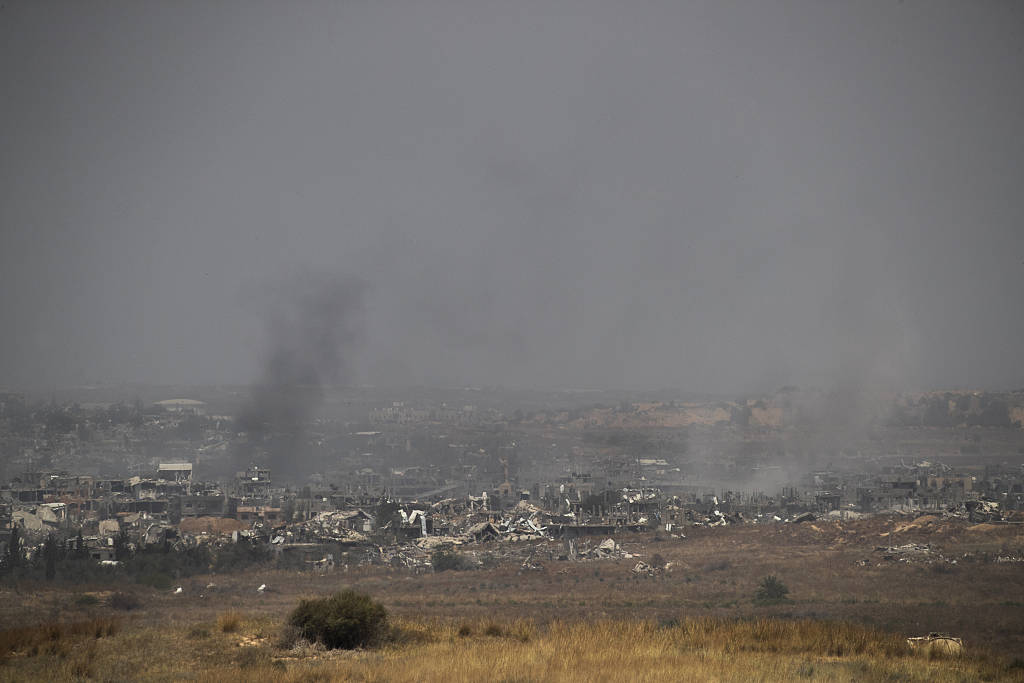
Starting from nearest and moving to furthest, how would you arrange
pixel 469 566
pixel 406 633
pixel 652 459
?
pixel 406 633, pixel 469 566, pixel 652 459

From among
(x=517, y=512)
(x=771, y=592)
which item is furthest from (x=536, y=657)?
(x=517, y=512)

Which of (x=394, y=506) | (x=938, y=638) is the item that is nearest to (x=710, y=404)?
(x=394, y=506)

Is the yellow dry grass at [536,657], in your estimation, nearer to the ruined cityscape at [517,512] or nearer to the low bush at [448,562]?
the ruined cityscape at [517,512]

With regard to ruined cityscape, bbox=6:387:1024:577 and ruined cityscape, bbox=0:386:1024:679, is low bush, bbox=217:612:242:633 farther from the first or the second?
ruined cityscape, bbox=6:387:1024:577

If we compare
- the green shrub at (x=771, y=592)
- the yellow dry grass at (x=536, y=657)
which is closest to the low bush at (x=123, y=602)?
the yellow dry grass at (x=536, y=657)

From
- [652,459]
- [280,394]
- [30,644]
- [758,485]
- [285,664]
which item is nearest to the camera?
[285,664]

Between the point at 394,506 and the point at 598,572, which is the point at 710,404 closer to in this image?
the point at 394,506
